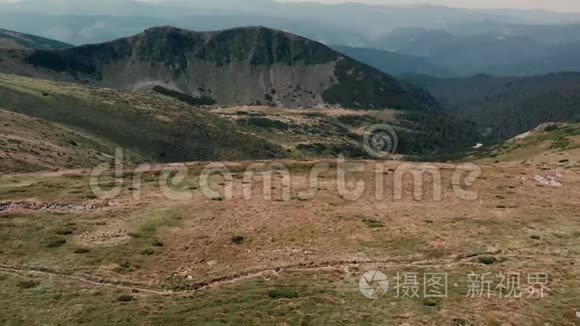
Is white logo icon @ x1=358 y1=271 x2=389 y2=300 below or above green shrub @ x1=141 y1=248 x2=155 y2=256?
below

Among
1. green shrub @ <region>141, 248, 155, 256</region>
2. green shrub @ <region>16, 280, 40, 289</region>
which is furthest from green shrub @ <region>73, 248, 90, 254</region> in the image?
green shrub @ <region>16, 280, 40, 289</region>

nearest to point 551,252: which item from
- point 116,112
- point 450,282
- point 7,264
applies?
point 450,282

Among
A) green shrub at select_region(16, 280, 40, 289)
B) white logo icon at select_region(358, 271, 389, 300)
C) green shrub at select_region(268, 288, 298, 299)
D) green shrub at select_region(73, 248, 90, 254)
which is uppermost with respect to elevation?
green shrub at select_region(73, 248, 90, 254)

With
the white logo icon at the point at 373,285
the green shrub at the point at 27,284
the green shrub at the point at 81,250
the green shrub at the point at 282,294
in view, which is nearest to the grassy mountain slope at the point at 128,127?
the green shrub at the point at 81,250

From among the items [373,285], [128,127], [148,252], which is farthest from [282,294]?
[128,127]

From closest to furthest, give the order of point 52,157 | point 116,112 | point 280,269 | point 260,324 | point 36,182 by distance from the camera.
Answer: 1. point 260,324
2. point 280,269
3. point 36,182
4. point 52,157
5. point 116,112

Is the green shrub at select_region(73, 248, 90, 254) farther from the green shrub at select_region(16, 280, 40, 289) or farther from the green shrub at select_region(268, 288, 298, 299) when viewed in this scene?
the green shrub at select_region(268, 288, 298, 299)

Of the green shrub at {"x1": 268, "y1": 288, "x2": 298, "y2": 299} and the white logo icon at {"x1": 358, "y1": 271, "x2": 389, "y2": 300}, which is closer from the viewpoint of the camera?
the green shrub at {"x1": 268, "y1": 288, "x2": 298, "y2": 299}

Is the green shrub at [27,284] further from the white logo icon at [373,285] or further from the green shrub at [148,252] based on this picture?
the white logo icon at [373,285]

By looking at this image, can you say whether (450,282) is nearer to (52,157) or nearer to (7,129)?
(52,157)
